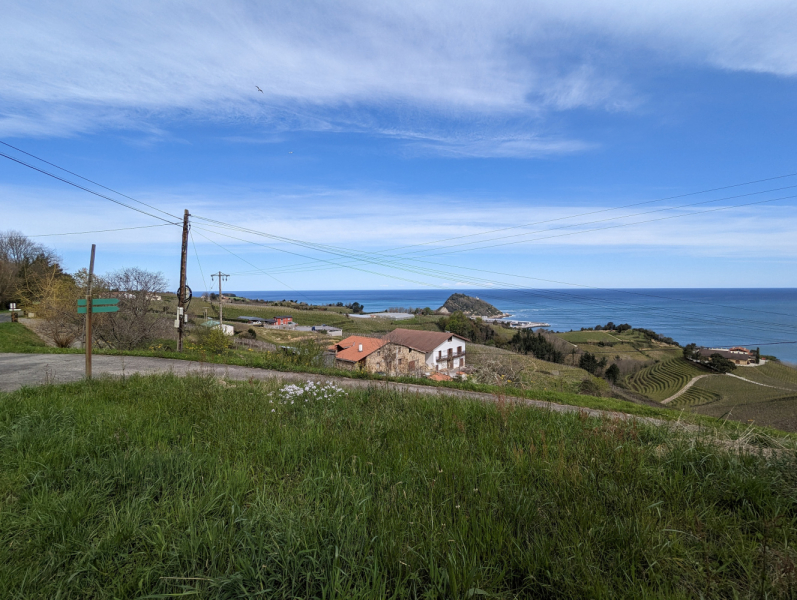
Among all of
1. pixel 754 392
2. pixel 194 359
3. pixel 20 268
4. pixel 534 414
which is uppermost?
pixel 20 268

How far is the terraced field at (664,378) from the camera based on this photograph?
30.3 m

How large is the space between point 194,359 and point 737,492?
1558 cm

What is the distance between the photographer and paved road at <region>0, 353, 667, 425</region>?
9.43 m

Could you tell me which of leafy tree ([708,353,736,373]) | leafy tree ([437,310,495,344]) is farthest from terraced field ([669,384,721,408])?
leafy tree ([437,310,495,344])

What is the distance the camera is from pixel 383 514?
253 cm

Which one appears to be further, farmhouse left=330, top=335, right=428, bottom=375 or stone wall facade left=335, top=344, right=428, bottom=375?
farmhouse left=330, top=335, right=428, bottom=375

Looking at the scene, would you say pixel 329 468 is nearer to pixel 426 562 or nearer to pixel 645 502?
pixel 426 562

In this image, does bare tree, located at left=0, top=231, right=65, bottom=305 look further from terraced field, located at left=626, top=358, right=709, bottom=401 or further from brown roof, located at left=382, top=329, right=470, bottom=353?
terraced field, located at left=626, top=358, right=709, bottom=401

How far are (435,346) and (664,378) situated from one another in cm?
2136

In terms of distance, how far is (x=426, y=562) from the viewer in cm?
212

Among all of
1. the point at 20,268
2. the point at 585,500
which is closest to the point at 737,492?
the point at 585,500

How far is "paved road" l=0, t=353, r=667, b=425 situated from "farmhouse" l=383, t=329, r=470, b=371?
2165cm

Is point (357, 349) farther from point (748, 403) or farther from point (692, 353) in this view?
point (692, 353)

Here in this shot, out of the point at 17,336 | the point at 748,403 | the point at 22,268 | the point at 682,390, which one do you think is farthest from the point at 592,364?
the point at 22,268
